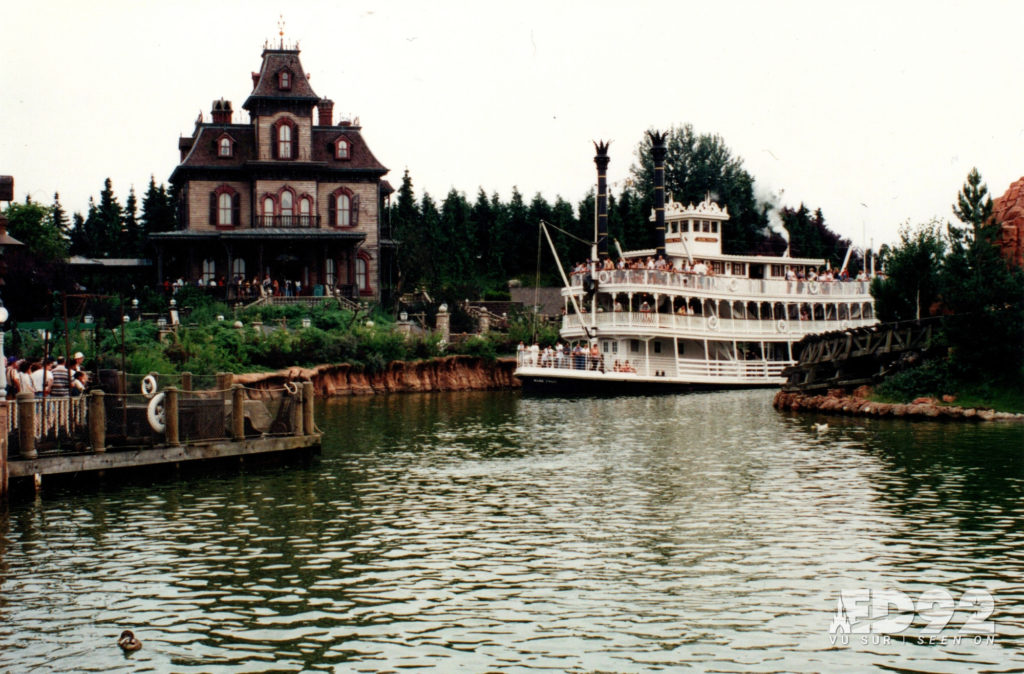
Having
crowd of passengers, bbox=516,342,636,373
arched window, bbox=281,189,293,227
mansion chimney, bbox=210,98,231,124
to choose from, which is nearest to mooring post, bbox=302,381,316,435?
crowd of passengers, bbox=516,342,636,373

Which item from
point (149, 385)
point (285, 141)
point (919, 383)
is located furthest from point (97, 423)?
point (285, 141)

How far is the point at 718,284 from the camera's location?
58781 millimetres

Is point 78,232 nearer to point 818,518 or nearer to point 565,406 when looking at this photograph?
point 565,406

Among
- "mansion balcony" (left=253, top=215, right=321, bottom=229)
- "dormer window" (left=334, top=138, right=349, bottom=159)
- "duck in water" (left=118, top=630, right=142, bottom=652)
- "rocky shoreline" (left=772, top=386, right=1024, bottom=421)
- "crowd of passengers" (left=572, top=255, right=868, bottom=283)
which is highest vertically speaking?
"dormer window" (left=334, top=138, right=349, bottom=159)

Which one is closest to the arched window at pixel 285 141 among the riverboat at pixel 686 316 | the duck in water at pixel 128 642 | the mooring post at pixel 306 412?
the riverboat at pixel 686 316

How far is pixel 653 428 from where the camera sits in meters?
36.3

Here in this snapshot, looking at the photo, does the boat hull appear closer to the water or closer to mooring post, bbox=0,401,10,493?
the water

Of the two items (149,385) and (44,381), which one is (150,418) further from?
(149,385)

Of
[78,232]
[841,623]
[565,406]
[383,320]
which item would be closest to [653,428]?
[565,406]

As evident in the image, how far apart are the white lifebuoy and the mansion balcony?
38.5 m

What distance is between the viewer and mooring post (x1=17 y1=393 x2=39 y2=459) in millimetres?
20922

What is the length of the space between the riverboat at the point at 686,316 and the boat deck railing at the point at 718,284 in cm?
5

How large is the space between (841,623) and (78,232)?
84.4m

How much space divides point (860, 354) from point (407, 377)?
74.0 ft
